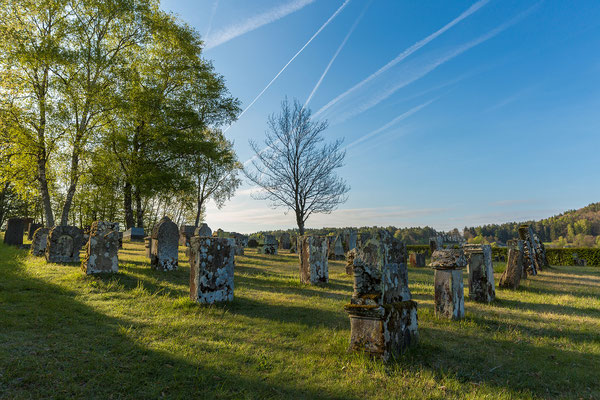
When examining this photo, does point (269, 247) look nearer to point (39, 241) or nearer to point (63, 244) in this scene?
point (63, 244)

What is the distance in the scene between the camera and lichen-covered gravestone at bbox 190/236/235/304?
711cm

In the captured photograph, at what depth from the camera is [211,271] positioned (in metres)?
7.26

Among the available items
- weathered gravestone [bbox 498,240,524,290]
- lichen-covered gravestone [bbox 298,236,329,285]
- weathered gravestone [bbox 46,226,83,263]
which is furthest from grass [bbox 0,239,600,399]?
weathered gravestone [bbox 46,226,83,263]

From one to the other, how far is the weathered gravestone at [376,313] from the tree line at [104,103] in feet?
65.7

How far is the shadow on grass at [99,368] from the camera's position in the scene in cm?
345

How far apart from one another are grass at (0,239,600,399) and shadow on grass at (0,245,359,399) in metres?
0.02

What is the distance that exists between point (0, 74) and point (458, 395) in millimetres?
25939

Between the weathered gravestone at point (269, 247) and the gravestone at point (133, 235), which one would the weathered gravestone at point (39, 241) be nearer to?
the gravestone at point (133, 235)

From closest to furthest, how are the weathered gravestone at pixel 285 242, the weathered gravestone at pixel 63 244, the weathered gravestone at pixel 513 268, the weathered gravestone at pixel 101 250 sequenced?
the weathered gravestone at pixel 101 250
the weathered gravestone at pixel 513 268
the weathered gravestone at pixel 63 244
the weathered gravestone at pixel 285 242

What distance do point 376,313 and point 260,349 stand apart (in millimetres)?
1797

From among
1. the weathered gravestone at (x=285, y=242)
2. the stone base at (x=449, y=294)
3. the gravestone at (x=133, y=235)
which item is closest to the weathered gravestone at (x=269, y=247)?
the weathered gravestone at (x=285, y=242)

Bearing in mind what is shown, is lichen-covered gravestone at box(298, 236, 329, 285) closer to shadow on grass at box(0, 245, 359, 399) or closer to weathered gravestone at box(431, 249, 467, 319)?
weathered gravestone at box(431, 249, 467, 319)

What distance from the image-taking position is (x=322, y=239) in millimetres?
10492

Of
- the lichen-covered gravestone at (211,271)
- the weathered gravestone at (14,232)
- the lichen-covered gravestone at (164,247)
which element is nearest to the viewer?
the lichen-covered gravestone at (211,271)
